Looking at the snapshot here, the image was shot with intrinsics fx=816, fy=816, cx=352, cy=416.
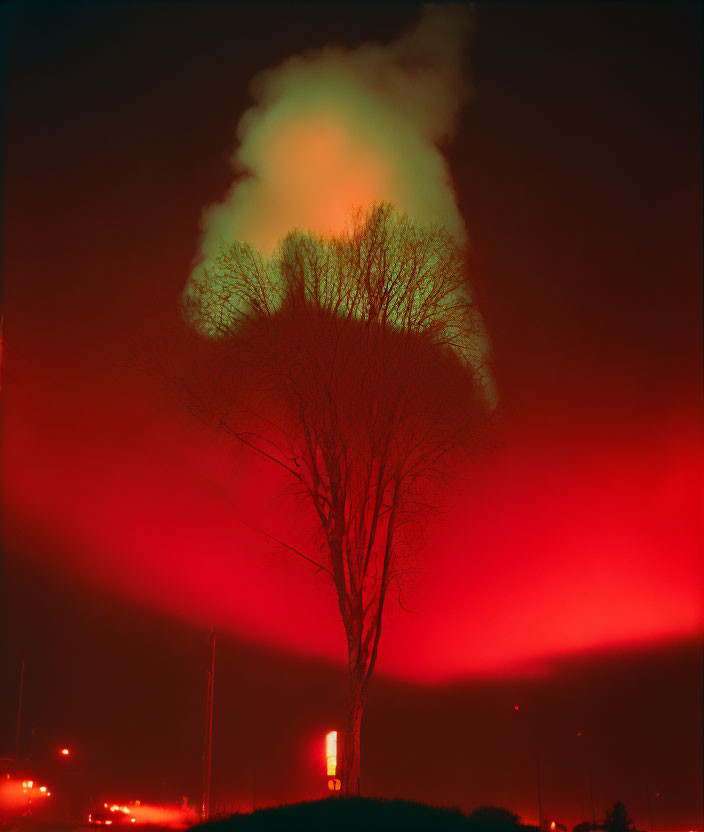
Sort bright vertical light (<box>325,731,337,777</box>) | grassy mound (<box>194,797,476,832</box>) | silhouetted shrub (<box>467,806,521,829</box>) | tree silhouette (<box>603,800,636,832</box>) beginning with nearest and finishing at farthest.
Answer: grassy mound (<box>194,797,476,832</box>) → silhouetted shrub (<box>467,806,521,829</box>) → bright vertical light (<box>325,731,337,777</box>) → tree silhouette (<box>603,800,636,832</box>)

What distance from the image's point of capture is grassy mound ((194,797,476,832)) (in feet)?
31.9

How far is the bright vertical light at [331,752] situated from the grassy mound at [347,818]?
99 cm

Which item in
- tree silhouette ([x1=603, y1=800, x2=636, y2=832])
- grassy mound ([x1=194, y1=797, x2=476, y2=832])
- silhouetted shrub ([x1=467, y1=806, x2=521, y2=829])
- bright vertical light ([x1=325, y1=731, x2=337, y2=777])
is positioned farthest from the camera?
tree silhouette ([x1=603, y1=800, x2=636, y2=832])

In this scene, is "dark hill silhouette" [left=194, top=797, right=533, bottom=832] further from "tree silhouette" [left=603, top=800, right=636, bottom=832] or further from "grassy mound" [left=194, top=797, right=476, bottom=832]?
"tree silhouette" [left=603, top=800, right=636, bottom=832]

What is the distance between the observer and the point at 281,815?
10.5 meters

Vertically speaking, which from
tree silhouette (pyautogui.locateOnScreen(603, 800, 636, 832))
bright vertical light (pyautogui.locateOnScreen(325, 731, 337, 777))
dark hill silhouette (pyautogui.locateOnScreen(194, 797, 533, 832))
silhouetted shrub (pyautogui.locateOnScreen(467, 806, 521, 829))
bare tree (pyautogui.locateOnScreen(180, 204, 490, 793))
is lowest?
tree silhouette (pyautogui.locateOnScreen(603, 800, 636, 832))

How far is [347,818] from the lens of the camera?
988cm

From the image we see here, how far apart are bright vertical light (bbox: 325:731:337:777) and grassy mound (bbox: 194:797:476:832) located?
0.99 metres

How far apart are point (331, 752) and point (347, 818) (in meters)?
2.36

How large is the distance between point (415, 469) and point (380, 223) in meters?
3.86

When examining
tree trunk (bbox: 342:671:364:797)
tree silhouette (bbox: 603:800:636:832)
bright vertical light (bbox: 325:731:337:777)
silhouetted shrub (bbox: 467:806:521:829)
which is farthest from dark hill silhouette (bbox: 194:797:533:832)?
tree silhouette (bbox: 603:800:636:832)

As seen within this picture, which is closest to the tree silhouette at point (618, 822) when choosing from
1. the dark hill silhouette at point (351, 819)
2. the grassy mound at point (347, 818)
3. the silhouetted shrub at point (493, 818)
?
the silhouetted shrub at point (493, 818)

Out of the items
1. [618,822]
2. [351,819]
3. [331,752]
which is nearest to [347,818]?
[351,819]

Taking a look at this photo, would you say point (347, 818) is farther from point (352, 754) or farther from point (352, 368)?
point (352, 368)
